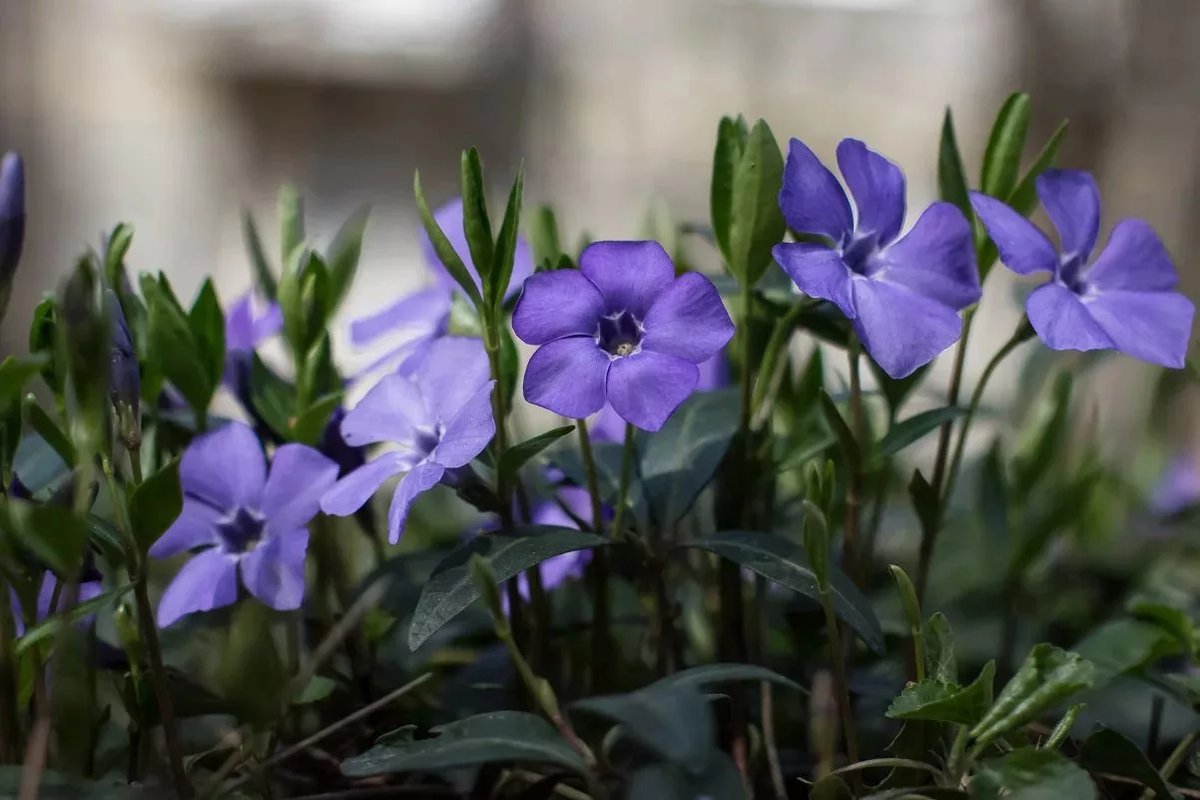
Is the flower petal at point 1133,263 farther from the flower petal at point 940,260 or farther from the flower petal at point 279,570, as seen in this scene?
the flower petal at point 279,570

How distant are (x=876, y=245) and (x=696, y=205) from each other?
5.89 ft

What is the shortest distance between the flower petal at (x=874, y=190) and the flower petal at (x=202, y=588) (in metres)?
0.33

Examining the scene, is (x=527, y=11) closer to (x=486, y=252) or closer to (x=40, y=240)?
(x=40, y=240)

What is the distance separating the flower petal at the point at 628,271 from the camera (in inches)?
17.2

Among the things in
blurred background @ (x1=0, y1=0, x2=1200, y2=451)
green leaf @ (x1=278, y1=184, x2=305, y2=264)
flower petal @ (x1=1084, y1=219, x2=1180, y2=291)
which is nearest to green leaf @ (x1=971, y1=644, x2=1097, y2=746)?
flower petal @ (x1=1084, y1=219, x2=1180, y2=291)

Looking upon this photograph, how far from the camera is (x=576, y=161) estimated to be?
7.38 ft

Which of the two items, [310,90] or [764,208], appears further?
[310,90]

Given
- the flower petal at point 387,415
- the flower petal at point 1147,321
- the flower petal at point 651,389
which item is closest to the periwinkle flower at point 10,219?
the flower petal at point 387,415

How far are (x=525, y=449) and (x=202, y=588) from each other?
0.17 metres

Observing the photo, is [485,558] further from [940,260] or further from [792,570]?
[940,260]

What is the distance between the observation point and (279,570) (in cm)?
47

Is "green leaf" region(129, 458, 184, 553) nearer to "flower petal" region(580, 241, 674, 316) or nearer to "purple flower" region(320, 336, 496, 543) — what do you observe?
"purple flower" region(320, 336, 496, 543)

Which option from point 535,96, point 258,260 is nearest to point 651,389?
point 258,260

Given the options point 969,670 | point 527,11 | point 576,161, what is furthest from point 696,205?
point 969,670
